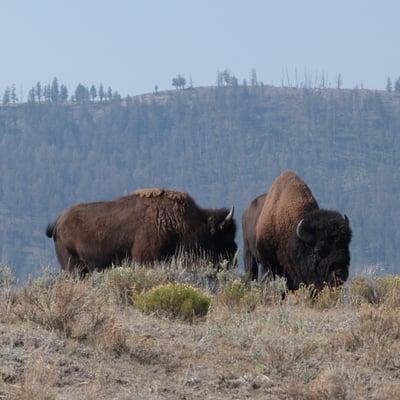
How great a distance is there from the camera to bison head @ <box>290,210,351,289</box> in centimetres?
1363

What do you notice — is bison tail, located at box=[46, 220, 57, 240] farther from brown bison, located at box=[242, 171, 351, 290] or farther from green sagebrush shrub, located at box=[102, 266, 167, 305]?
green sagebrush shrub, located at box=[102, 266, 167, 305]

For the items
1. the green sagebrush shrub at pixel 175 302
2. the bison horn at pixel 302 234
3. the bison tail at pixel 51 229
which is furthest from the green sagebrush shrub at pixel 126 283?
the bison tail at pixel 51 229

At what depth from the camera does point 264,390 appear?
732 cm

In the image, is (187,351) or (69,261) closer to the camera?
(187,351)

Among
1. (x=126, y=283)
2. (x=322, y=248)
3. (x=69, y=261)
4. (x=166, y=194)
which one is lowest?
(x=69, y=261)

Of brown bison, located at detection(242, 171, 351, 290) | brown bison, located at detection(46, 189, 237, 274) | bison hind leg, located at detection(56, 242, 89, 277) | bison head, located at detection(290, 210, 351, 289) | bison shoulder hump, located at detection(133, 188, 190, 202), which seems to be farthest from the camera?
bison hind leg, located at detection(56, 242, 89, 277)

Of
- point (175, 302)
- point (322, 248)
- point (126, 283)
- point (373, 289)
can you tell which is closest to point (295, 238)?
point (322, 248)

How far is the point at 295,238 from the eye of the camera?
14688 mm

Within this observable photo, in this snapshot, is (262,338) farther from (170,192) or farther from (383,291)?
(170,192)

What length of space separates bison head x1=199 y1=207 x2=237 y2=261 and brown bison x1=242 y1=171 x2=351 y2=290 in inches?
15.5

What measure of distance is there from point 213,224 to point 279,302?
16.0ft

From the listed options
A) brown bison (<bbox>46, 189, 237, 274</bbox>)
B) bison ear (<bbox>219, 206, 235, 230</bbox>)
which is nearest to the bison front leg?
brown bison (<bbox>46, 189, 237, 274</bbox>)

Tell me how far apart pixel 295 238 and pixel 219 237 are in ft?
4.38

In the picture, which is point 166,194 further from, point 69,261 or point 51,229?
point 51,229
